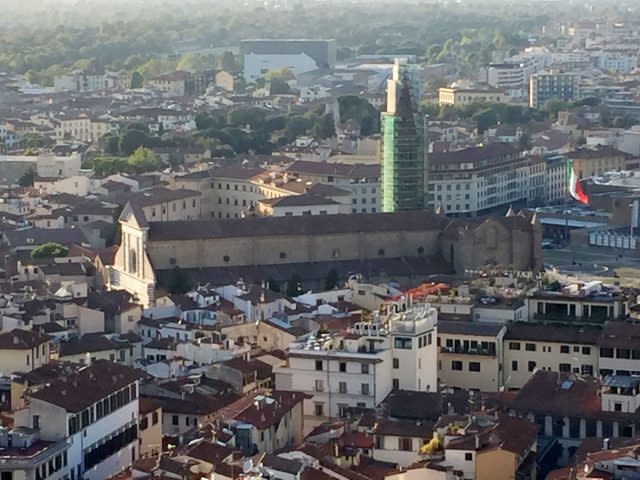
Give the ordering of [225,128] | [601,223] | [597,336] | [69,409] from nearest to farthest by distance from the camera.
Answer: [69,409], [597,336], [601,223], [225,128]

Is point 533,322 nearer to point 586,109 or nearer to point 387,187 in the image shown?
point 387,187

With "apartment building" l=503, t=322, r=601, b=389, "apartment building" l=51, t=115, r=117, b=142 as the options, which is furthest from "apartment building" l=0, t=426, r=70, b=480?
"apartment building" l=51, t=115, r=117, b=142

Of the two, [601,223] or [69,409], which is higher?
[69,409]

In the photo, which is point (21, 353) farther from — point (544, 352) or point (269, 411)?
point (544, 352)

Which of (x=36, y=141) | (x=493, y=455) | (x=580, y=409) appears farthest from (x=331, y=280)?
(x=36, y=141)

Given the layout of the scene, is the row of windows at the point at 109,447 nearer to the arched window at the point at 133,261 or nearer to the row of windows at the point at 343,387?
the row of windows at the point at 343,387

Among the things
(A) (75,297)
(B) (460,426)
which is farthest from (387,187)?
(B) (460,426)

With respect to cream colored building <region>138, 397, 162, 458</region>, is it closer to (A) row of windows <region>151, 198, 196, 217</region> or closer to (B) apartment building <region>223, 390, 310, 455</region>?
(B) apartment building <region>223, 390, 310, 455</region>
